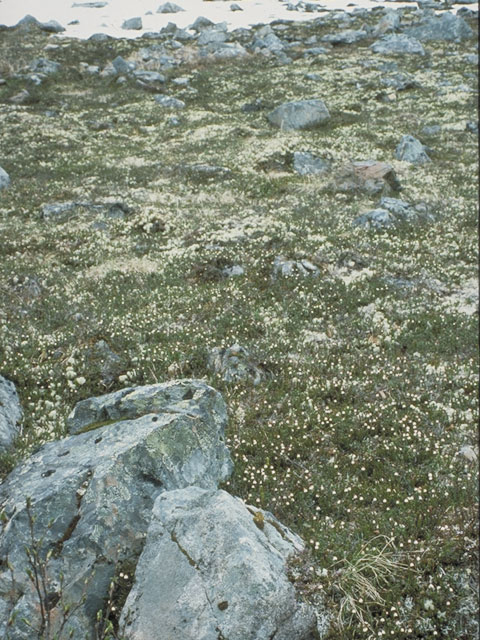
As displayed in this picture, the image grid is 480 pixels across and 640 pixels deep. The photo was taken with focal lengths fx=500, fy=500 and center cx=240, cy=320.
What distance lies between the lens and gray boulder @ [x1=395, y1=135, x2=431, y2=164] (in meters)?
28.6

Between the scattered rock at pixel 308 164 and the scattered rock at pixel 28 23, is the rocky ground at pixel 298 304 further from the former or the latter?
the scattered rock at pixel 28 23

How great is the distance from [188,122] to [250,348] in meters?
32.3

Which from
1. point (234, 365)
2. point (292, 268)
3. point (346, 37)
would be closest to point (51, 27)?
point (346, 37)

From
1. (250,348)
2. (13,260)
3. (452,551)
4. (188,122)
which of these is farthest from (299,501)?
(188,122)

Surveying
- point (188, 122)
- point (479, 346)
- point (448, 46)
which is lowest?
point (479, 346)

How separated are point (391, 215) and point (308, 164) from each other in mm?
8249

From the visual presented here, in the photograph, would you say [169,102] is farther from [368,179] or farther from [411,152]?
[368,179]

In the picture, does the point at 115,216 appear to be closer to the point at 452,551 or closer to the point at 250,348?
the point at 250,348

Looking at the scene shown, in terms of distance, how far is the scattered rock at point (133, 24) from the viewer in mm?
86938

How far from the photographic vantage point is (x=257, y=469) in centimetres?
841

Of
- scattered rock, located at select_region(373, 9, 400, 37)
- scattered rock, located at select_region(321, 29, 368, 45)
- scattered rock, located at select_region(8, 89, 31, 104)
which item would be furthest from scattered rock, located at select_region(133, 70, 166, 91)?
scattered rock, located at select_region(373, 9, 400, 37)

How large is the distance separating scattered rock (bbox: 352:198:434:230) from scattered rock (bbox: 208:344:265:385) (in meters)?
11.0

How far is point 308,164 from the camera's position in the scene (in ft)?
91.1

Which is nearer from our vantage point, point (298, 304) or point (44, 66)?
point (298, 304)
